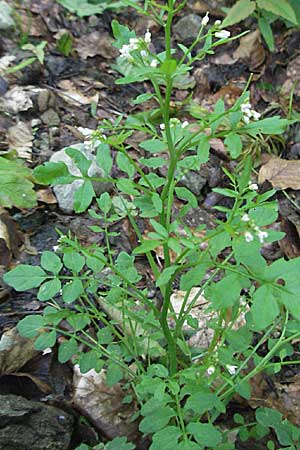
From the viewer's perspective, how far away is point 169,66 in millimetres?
1014

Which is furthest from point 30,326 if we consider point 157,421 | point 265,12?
point 265,12

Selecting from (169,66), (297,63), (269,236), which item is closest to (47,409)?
(269,236)

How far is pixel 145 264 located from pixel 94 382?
0.56 metres

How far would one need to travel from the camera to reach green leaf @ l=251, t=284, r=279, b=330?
37.9 inches

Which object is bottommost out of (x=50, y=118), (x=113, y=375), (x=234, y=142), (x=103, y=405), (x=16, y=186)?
(x=103, y=405)

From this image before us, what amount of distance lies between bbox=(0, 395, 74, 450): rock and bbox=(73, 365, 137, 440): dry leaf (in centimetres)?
9

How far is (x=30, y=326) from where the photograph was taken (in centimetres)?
143

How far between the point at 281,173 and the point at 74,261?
1.47m

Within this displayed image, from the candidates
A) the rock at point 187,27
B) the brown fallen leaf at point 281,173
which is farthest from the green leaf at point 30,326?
the rock at point 187,27

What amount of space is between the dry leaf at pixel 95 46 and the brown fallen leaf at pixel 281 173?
1.42 m

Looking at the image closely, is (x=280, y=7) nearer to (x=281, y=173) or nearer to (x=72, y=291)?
(x=281, y=173)

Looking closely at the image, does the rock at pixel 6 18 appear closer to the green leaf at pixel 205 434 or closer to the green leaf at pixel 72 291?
the green leaf at pixel 72 291

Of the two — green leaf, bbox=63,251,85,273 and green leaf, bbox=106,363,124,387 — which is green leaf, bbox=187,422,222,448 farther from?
green leaf, bbox=63,251,85,273

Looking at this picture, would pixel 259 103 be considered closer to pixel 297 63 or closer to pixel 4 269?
pixel 297 63
